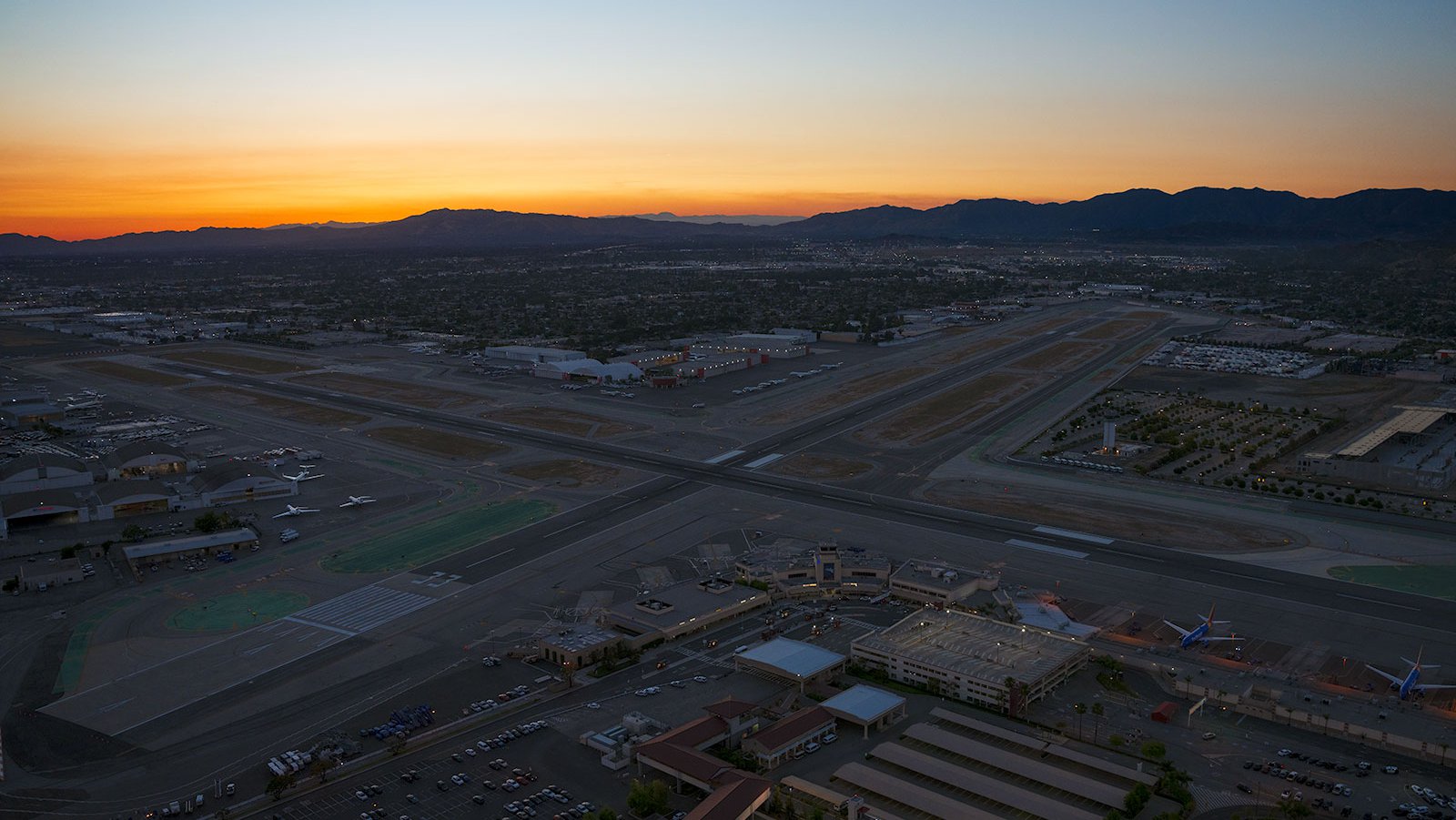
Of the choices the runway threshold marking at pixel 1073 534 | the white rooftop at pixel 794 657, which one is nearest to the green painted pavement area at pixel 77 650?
the white rooftop at pixel 794 657

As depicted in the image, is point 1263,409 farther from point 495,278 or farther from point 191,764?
point 495,278

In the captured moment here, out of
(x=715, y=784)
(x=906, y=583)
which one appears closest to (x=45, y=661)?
(x=715, y=784)

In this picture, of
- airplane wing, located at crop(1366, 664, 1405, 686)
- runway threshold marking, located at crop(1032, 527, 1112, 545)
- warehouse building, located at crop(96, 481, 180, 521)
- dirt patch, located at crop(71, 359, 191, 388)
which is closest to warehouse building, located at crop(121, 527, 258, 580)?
warehouse building, located at crop(96, 481, 180, 521)

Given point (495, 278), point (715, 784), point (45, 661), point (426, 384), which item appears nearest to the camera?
point (715, 784)

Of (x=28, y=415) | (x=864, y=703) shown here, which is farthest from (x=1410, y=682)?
(x=28, y=415)

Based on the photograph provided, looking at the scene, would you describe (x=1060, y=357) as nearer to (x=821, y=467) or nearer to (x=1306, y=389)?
(x=1306, y=389)

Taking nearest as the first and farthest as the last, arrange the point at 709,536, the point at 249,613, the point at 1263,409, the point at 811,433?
the point at 249,613 < the point at 709,536 < the point at 811,433 < the point at 1263,409
